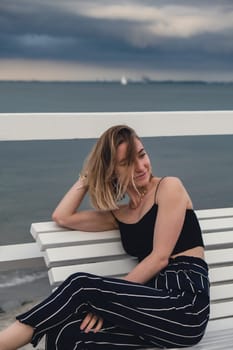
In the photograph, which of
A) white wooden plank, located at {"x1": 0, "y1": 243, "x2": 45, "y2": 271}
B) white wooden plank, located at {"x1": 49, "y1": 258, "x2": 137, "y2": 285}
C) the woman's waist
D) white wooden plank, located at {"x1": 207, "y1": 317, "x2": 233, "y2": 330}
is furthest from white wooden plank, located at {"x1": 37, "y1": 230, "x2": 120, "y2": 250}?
white wooden plank, located at {"x1": 207, "y1": 317, "x2": 233, "y2": 330}

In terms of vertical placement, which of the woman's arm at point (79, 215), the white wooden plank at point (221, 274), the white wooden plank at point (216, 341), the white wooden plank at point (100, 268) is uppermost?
the woman's arm at point (79, 215)

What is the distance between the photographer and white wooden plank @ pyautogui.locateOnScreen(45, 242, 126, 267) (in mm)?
3090

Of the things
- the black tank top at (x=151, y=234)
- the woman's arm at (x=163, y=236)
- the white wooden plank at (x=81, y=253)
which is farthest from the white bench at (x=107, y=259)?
the woman's arm at (x=163, y=236)

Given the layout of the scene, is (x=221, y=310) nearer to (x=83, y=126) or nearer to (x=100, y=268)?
(x=100, y=268)

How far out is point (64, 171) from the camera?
209 inches

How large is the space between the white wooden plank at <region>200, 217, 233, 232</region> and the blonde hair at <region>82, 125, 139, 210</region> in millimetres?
610

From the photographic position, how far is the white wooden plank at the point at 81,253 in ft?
10.1

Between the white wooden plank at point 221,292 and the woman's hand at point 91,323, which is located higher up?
the woman's hand at point 91,323

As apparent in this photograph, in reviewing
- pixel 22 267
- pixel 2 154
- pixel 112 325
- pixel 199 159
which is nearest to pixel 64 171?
pixel 199 159

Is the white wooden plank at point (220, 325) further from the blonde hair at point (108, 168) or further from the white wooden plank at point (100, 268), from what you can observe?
the blonde hair at point (108, 168)

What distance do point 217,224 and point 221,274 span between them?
0.33m

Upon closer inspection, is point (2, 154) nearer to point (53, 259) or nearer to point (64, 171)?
point (53, 259)

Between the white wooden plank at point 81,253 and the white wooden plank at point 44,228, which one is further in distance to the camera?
the white wooden plank at point 44,228

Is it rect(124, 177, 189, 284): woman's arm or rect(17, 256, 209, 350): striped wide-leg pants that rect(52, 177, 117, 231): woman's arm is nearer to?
rect(124, 177, 189, 284): woman's arm
